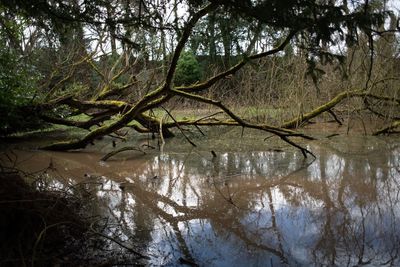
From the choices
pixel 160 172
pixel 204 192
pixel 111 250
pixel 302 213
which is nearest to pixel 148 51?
pixel 160 172

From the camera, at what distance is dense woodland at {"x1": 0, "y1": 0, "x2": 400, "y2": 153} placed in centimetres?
348

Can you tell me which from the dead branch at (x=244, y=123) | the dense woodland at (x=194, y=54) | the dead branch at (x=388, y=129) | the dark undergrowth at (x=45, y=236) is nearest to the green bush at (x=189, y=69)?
the dense woodland at (x=194, y=54)

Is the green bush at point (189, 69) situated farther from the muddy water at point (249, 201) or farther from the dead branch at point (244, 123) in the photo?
the dead branch at point (244, 123)

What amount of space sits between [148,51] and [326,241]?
794 centimetres

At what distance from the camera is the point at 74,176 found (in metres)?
6.73

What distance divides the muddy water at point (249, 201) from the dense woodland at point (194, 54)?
81 cm

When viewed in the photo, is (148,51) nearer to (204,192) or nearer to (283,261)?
(204,192)

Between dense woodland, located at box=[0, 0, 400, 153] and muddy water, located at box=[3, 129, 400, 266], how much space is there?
0.81 metres

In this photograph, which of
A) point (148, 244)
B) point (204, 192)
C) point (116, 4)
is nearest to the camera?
point (148, 244)

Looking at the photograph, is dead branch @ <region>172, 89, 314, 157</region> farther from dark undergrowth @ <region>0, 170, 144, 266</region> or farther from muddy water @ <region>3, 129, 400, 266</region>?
dark undergrowth @ <region>0, 170, 144, 266</region>

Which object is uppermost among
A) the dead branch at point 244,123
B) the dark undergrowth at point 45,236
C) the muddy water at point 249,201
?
the dead branch at point 244,123

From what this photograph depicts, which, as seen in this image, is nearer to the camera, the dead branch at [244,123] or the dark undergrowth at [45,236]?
the dark undergrowth at [45,236]

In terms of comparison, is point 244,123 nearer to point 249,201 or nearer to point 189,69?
point 249,201

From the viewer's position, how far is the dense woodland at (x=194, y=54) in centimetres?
348
